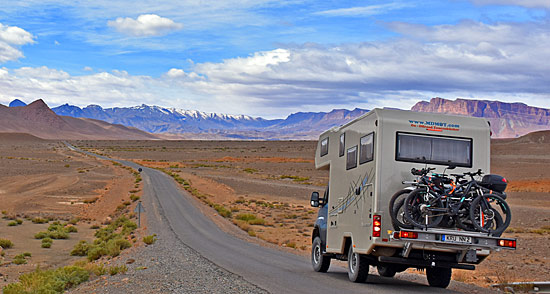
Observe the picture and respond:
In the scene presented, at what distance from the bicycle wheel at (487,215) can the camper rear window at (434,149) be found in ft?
4.52

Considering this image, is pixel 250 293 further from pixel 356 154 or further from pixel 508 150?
pixel 508 150

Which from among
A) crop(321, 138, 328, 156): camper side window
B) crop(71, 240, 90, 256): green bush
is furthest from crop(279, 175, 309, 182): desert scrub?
crop(321, 138, 328, 156): camper side window

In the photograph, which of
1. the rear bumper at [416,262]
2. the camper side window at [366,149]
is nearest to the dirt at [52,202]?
the camper side window at [366,149]

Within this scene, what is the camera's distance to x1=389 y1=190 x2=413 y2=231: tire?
38.4 ft

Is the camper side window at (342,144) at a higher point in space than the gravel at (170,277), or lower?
higher

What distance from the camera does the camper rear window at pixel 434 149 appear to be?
12.5 m

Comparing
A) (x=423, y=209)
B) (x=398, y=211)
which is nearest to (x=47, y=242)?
(x=398, y=211)

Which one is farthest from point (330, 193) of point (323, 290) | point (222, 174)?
point (222, 174)

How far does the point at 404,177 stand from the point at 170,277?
6.68m

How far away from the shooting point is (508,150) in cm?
11569

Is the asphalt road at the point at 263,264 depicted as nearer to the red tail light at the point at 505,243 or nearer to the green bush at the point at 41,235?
the red tail light at the point at 505,243

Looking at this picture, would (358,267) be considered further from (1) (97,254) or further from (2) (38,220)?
(2) (38,220)

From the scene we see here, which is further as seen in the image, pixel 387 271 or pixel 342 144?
pixel 387 271

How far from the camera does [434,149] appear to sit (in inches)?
496
